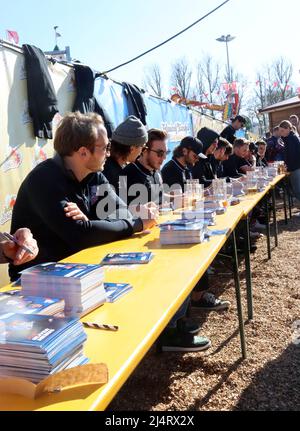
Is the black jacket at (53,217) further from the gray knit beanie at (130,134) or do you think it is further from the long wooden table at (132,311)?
the gray knit beanie at (130,134)

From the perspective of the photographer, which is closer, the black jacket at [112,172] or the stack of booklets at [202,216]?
the stack of booklets at [202,216]

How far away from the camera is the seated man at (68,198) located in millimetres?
1907

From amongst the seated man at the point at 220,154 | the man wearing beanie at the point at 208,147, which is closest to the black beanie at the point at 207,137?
the man wearing beanie at the point at 208,147

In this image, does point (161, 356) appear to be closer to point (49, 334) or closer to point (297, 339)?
point (297, 339)

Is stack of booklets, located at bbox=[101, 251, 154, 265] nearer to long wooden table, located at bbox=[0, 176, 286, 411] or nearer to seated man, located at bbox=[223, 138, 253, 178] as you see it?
long wooden table, located at bbox=[0, 176, 286, 411]

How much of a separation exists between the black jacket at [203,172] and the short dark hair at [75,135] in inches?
119

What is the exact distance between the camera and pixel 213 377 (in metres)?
2.29

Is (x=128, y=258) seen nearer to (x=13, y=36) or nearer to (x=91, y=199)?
(x=91, y=199)

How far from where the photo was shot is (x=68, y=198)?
6.70 feet

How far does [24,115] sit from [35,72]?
1.23ft

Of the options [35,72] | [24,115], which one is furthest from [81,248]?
[35,72]

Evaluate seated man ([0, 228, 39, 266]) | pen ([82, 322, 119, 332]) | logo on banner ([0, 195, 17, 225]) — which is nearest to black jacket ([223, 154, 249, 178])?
logo on banner ([0, 195, 17, 225])

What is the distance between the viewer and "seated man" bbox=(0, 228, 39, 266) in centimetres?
149

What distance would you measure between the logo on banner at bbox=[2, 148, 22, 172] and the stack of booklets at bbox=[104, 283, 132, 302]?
6.70 feet
